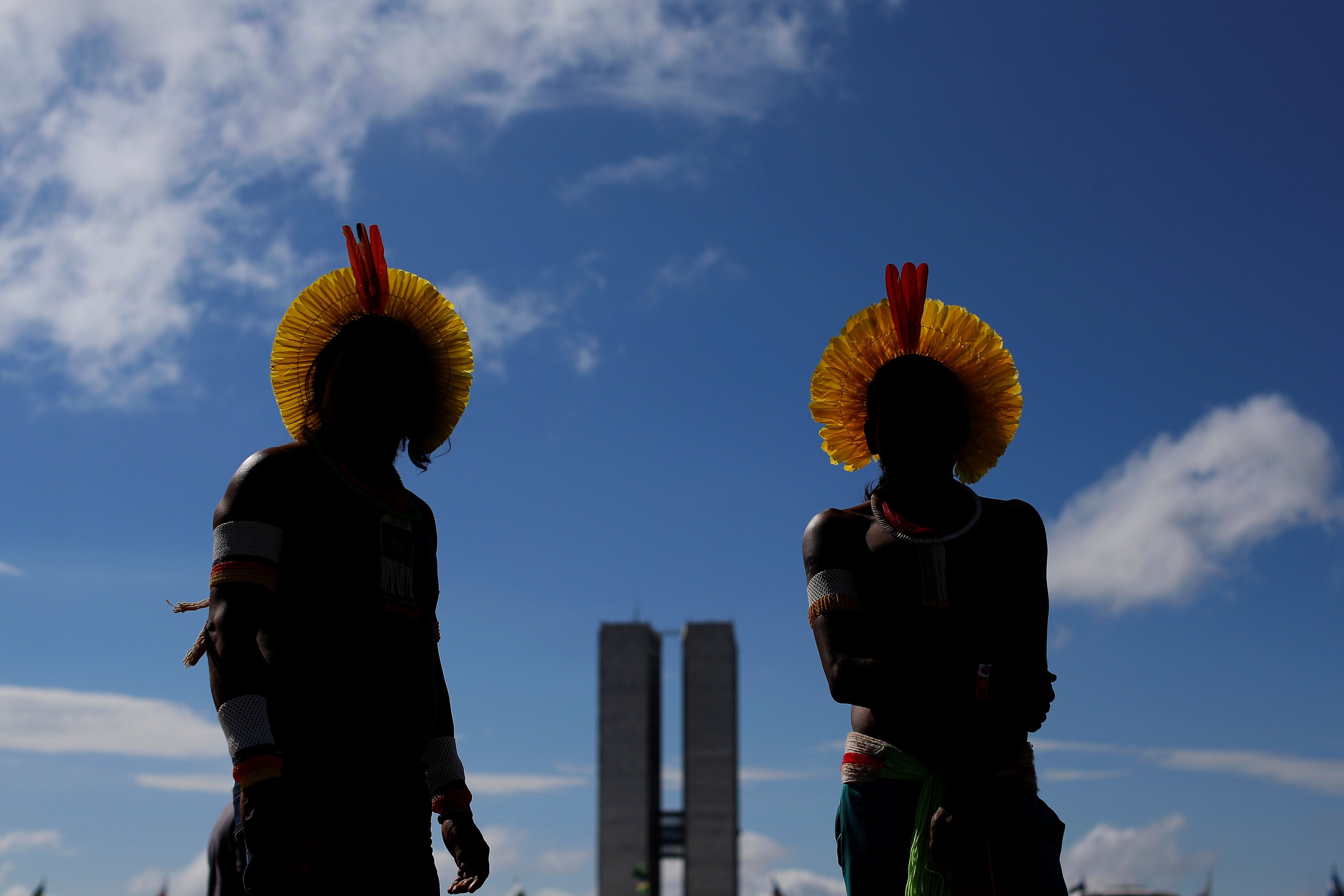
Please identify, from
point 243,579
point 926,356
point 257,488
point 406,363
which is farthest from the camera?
point 926,356

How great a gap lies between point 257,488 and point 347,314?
0.57 m

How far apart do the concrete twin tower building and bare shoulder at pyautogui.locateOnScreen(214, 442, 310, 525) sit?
211 feet

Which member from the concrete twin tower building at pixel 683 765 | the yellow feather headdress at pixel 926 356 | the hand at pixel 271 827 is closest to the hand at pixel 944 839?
the yellow feather headdress at pixel 926 356

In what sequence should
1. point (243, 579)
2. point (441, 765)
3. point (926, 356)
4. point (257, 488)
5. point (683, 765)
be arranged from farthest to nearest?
1. point (683, 765)
2. point (926, 356)
3. point (441, 765)
4. point (257, 488)
5. point (243, 579)

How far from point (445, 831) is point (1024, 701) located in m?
1.37

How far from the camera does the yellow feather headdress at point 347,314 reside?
9.16 feet

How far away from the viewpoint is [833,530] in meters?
2.87

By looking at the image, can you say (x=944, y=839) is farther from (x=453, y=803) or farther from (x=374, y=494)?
(x=374, y=494)

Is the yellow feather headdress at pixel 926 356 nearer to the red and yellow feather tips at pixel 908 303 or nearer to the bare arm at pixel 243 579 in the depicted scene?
the red and yellow feather tips at pixel 908 303

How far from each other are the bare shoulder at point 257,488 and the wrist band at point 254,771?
51 cm

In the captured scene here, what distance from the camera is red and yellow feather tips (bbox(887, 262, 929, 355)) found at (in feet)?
9.82

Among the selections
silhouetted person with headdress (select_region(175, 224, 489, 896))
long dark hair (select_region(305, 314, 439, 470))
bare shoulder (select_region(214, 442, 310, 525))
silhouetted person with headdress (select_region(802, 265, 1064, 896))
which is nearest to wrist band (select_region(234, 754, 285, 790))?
silhouetted person with headdress (select_region(175, 224, 489, 896))

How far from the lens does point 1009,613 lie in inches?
107

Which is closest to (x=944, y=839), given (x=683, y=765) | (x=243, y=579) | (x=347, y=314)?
(x=243, y=579)
